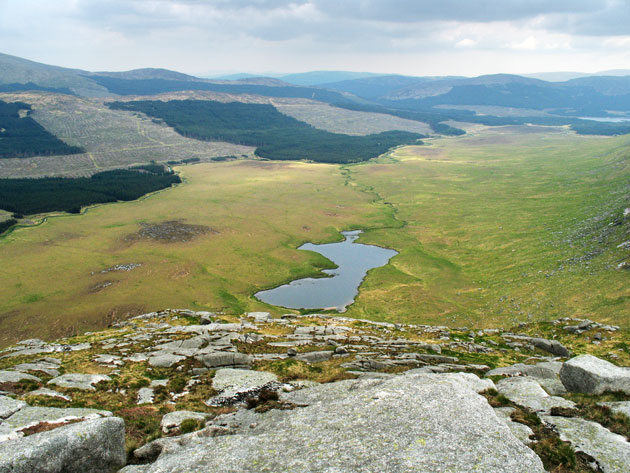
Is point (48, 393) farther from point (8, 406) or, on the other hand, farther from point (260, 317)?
point (260, 317)

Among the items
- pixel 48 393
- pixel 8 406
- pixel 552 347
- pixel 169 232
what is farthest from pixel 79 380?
pixel 169 232

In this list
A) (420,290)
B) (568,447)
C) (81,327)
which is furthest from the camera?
(420,290)

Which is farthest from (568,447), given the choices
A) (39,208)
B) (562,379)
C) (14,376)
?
(39,208)

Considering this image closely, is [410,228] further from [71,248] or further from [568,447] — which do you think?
[568,447]

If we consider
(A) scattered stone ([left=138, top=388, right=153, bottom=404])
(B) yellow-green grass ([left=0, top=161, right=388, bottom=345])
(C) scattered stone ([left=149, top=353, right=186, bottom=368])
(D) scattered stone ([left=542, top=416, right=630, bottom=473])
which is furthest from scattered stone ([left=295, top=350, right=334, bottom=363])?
(B) yellow-green grass ([left=0, top=161, right=388, bottom=345])

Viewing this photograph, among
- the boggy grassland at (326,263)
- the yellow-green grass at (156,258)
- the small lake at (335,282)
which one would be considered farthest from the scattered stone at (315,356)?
the yellow-green grass at (156,258)

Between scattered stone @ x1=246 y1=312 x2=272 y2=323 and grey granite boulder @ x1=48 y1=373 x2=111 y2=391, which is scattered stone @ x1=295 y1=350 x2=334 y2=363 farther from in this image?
scattered stone @ x1=246 y1=312 x2=272 y2=323
